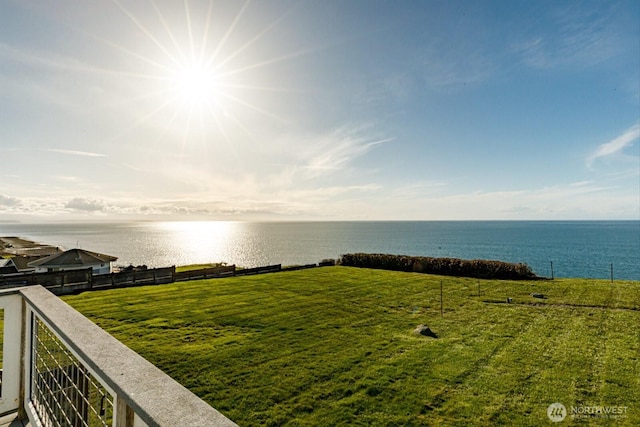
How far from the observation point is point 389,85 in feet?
69.6

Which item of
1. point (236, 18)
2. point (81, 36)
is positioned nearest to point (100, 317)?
point (81, 36)

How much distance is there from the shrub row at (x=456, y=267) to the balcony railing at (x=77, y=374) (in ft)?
83.1

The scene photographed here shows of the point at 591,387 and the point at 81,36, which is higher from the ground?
the point at 81,36

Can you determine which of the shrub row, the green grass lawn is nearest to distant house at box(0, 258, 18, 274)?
the green grass lawn

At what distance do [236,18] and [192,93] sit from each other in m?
4.23

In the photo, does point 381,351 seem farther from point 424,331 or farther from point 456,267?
point 456,267

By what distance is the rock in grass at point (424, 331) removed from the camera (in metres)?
10.8

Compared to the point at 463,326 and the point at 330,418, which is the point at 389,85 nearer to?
the point at 463,326

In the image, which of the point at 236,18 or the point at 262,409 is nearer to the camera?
the point at 262,409

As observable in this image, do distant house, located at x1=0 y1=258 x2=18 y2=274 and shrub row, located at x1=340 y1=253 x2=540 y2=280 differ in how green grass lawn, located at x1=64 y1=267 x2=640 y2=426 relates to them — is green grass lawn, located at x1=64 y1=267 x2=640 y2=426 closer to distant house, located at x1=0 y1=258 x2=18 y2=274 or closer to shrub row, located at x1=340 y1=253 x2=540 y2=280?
shrub row, located at x1=340 y1=253 x2=540 y2=280

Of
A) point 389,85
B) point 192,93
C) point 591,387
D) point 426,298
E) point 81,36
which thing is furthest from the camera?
point 389,85

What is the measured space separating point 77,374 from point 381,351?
8.48 metres

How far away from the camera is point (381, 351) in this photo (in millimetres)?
9289

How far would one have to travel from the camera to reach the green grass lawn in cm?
659
